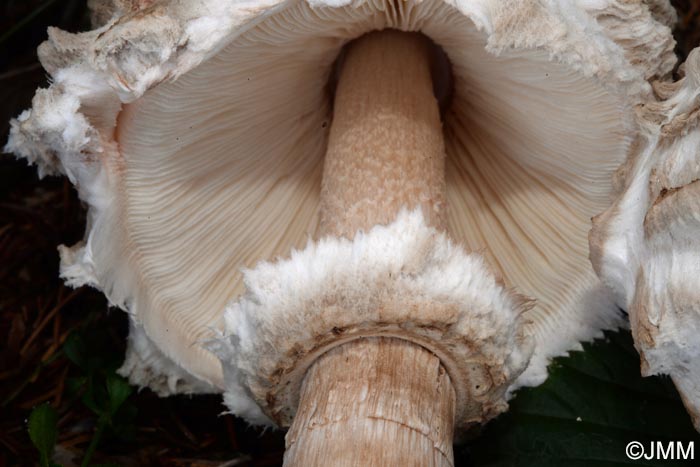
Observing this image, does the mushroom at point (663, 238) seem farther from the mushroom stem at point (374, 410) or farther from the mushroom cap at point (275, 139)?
the mushroom stem at point (374, 410)

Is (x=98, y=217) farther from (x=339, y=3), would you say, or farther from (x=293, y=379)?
(x=339, y=3)

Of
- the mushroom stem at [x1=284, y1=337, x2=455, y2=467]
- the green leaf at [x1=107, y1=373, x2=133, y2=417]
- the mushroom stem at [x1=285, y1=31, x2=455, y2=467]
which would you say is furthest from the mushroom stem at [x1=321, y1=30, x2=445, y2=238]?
the green leaf at [x1=107, y1=373, x2=133, y2=417]

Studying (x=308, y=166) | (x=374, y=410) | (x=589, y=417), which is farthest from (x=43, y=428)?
(x=589, y=417)

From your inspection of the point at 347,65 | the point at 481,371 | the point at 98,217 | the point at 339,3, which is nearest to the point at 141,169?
the point at 98,217

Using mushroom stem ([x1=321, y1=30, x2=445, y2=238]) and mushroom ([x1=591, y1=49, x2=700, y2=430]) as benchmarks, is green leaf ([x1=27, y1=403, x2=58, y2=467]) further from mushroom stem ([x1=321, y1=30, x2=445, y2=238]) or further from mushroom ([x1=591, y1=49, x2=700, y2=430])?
mushroom ([x1=591, y1=49, x2=700, y2=430])

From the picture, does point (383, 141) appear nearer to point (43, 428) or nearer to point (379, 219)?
point (379, 219)

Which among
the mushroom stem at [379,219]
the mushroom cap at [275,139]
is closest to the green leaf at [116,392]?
the mushroom cap at [275,139]

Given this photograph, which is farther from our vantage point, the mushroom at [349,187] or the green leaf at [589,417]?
the green leaf at [589,417]
